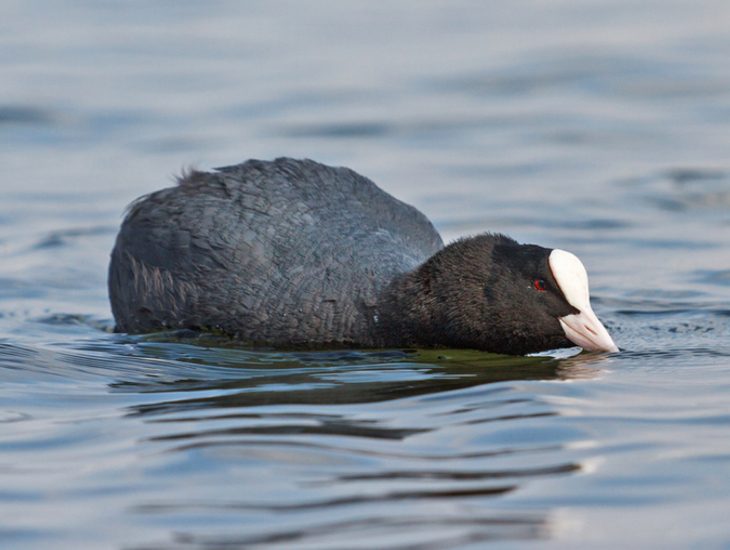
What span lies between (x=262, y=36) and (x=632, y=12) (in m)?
3.92

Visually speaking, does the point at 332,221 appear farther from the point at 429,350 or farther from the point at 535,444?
the point at 535,444

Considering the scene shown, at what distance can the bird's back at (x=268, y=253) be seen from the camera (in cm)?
Result: 659

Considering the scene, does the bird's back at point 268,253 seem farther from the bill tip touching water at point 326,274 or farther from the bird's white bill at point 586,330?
the bird's white bill at point 586,330

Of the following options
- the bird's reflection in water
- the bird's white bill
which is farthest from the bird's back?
the bird's white bill

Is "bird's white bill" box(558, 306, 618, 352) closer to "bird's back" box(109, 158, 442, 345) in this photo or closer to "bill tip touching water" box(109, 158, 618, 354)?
"bill tip touching water" box(109, 158, 618, 354)

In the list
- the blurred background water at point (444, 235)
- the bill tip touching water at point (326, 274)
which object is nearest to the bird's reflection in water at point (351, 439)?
the blurred background water at point (444, 235)

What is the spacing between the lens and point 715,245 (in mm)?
9031

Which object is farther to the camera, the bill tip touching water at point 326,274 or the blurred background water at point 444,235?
the bill tip touching water at point 326,274

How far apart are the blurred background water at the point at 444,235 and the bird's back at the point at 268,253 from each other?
8.2 inches

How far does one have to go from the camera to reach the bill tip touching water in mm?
6336

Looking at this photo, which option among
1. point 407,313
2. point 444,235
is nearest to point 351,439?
point 407,313

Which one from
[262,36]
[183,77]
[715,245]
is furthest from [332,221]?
[262,36]

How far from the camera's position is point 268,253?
6.71 meters

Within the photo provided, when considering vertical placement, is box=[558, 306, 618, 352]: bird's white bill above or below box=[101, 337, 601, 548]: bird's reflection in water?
above
